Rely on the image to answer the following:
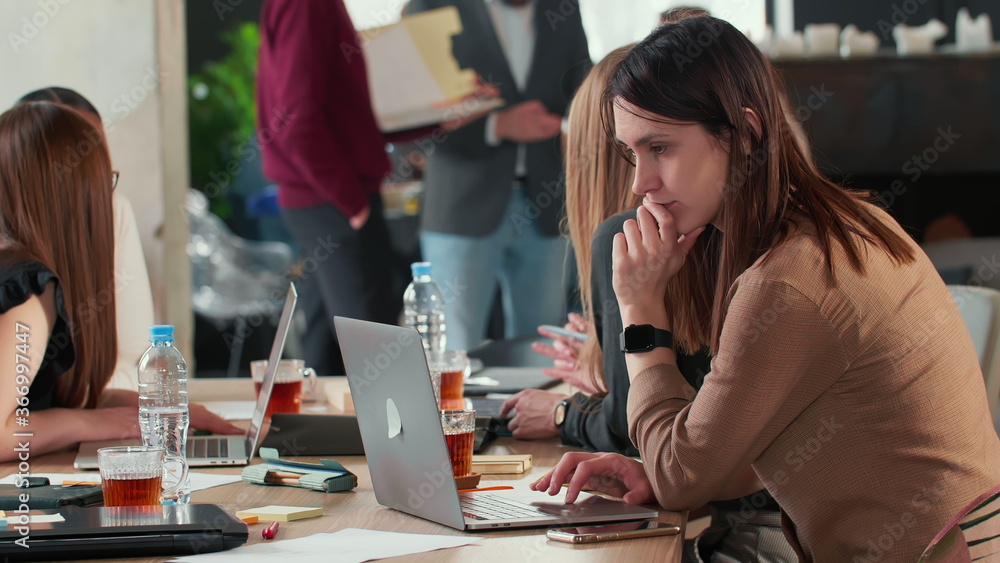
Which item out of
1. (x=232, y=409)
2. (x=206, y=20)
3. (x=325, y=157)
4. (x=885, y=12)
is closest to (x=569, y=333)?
(x=232, y=409)

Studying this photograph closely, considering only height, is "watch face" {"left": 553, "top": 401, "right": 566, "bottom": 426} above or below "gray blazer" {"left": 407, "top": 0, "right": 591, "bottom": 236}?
below

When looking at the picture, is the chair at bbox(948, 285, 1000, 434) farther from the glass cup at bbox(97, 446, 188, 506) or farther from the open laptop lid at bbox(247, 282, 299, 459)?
the glass cup at bbox(97, 446, 188, 506)

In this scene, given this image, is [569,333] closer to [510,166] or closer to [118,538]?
[118,538]

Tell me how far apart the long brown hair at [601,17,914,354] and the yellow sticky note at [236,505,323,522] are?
0.57 m

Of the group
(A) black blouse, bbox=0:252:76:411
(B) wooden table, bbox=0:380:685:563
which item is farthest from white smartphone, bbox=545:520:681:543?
(A) black blouse, bbox=0:252:76:411

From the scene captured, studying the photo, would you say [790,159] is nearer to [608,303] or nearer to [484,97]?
[608,303]

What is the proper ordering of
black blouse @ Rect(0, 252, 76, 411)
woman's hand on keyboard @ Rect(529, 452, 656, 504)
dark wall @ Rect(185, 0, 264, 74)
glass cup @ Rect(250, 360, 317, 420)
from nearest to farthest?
1. woman's hand on keyboard @ Rect(529, 452, 656, 504)
2. black blouse @ Rect(0, 252, 76, 411)
3. glass cup @ Rect(250, 360, 317, 420)
4. dark wall @ Rect(185, 0, 264, 74)

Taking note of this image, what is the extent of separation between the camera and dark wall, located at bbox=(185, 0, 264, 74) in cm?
432

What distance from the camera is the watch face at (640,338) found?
1339 millimetres

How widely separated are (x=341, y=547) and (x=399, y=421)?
19 centimetres

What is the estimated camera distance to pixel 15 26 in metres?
3.88

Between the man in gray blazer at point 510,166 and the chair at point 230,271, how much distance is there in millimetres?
696

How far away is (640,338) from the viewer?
1.34m

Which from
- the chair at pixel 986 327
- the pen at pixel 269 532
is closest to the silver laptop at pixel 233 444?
the pen at pixel 269 532
